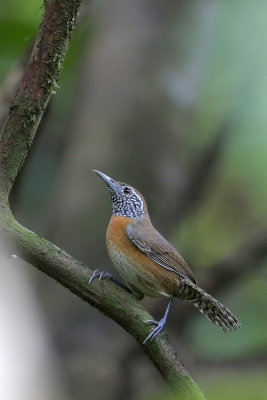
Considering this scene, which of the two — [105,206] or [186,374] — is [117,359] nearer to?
[105,206]

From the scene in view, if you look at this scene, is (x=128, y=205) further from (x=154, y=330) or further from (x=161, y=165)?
(x=154, y=330)

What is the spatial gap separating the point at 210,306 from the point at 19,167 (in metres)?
1.66

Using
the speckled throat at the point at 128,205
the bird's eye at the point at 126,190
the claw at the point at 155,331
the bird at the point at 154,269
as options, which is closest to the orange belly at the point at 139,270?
the bird at the point at 154,269

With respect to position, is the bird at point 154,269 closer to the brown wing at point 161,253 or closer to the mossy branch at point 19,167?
the brown wing at point 161,253

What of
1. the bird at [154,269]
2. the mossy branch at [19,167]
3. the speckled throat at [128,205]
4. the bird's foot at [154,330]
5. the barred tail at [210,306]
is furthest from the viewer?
the speckled throat at [128,205]

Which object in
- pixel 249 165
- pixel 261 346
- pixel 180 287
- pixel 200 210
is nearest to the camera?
pixel 180 287

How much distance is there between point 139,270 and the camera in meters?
3.95

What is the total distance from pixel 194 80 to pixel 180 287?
8.65 ft

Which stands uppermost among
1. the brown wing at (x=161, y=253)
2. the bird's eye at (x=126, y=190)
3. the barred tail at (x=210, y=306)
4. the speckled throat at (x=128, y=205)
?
the bird's eye at (x=126, y=190)

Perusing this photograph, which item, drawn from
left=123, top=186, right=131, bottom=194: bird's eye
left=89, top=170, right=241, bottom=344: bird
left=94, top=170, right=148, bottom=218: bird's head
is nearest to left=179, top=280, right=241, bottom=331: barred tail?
left=89, top=170, right=241, bottom=344: bird

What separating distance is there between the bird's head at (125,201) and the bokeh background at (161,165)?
0.83m

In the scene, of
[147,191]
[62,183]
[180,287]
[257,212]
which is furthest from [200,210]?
[180,287]

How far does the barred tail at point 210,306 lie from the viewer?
3.82 metres

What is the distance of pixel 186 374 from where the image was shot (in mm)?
2840
